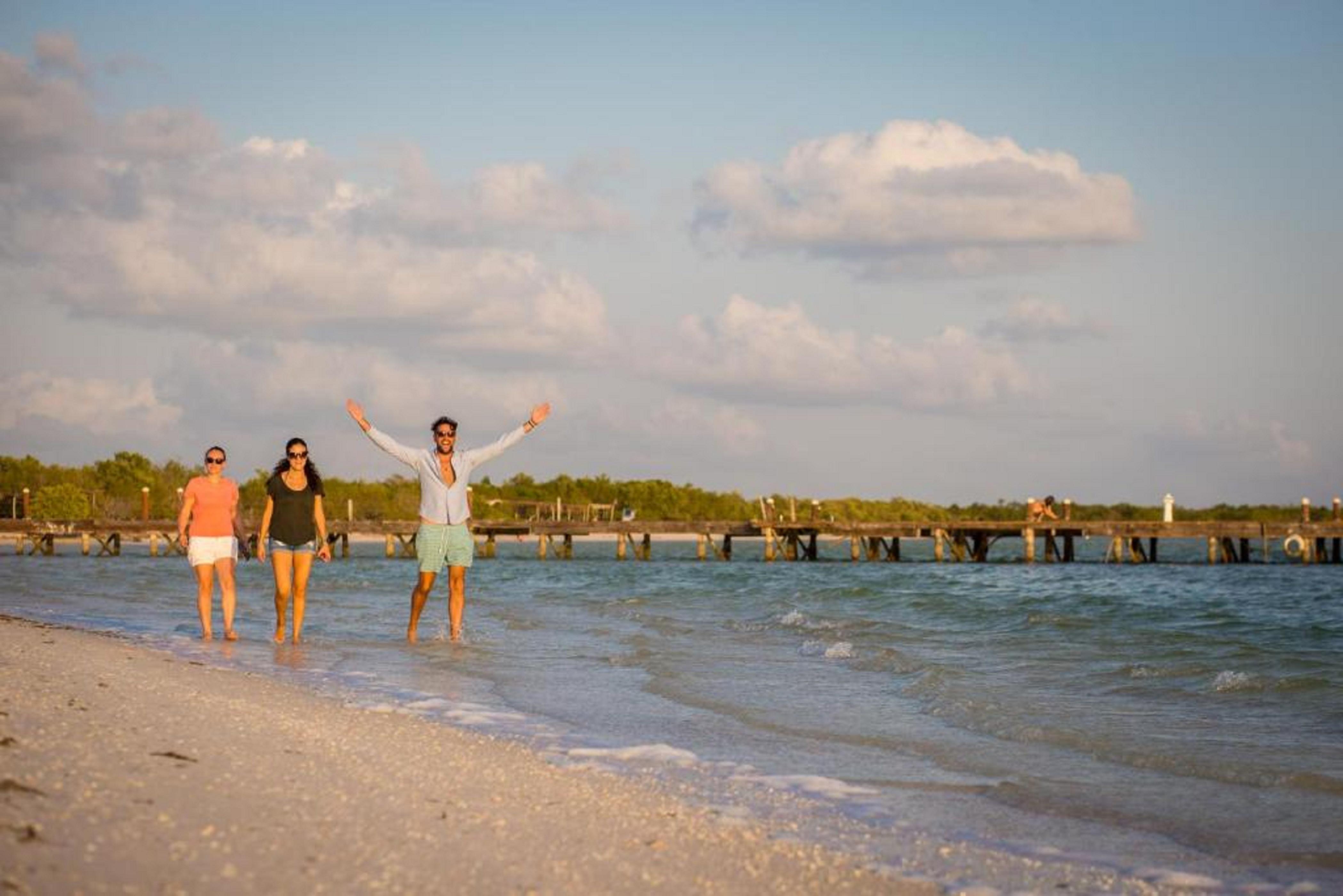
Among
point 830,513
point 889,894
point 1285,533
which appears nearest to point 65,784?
point 889,894

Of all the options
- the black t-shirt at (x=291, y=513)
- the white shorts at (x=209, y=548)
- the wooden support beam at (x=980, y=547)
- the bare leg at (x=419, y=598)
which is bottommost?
the wooden support beam at (x=980, y=547)

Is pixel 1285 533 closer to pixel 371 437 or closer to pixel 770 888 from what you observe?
pixel 371 437

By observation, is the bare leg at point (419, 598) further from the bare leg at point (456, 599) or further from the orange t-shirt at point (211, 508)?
the orange t-shirt at point (211, 508)

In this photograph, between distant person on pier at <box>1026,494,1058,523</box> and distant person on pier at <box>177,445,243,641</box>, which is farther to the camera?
distant person on pier at <box>1026,494,1058,523</box>

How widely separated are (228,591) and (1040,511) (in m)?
40.1

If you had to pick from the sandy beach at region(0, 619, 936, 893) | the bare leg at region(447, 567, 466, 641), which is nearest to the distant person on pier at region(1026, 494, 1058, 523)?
the bare leg at region(447, 567, 466, 641)

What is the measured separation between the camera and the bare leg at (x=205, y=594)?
38.7 ft

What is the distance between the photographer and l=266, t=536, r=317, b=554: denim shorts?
1191cm

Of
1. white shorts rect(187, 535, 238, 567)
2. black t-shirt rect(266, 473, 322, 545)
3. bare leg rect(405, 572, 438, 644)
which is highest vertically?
black t-shirt rect(266, 473, 322, 545)

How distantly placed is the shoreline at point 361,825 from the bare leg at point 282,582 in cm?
499

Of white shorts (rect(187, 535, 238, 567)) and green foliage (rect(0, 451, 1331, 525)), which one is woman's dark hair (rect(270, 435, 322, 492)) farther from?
green foliage (rect(0, 451, 1331, 525))

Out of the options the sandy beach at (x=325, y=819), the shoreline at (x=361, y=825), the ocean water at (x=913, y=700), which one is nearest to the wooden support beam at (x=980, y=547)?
the ocean water at (x=913, y=700)

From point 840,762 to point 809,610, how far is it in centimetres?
1283

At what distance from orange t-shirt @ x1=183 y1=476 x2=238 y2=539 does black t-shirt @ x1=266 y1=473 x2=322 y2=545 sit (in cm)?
34
